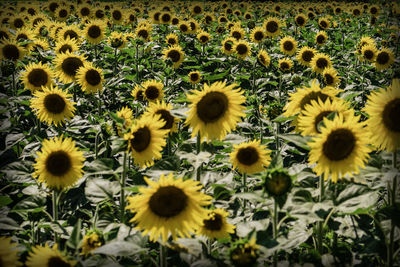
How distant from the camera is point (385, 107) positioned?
176cm

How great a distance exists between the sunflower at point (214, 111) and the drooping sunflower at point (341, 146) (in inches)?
20.5

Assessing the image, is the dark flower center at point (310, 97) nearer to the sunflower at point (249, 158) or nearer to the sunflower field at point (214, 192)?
the sunflower field at point (214, 192)

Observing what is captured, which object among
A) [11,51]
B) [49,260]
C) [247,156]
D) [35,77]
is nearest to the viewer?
[49,260]

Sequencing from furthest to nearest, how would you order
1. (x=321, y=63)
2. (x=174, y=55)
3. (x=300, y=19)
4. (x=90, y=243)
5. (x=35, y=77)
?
(x=300, y=19)
(x=174, y=55)
(x=321, y=63)
(x=35, y=77)
(x=90, y=243)

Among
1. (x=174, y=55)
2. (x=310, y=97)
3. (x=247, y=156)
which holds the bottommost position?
(x=247, y=156)

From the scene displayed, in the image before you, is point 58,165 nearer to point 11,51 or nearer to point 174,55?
point 11,51

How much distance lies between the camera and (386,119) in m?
1.75

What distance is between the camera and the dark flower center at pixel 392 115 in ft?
5.59

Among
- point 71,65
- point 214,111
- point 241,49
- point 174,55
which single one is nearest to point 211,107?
point 214,111

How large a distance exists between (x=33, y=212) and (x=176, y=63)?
3.79 m

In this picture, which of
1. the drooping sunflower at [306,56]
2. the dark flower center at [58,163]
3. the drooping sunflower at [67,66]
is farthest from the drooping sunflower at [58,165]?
the drooping sunflower at [306,56]

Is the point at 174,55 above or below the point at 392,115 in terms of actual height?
above

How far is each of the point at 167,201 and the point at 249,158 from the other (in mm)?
998

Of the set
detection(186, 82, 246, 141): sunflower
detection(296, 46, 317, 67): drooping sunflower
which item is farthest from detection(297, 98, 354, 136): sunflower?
detection(296, 46, 317, 67): drooping sunflower
